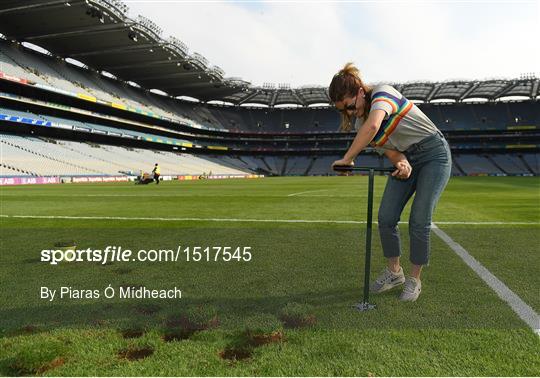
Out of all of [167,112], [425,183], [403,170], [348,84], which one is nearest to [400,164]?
[403,170]

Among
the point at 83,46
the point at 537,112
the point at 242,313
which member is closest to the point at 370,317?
the point at 242,313

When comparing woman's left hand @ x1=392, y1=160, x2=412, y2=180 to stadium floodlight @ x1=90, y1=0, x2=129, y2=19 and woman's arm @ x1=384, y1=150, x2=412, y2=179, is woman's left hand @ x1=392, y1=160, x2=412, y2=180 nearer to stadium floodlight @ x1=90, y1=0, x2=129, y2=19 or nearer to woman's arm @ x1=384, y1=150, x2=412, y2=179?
woman's arm @ x1=384, y1=150, x2=412, y2=179

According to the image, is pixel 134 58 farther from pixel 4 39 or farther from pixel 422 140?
pixel 422 140

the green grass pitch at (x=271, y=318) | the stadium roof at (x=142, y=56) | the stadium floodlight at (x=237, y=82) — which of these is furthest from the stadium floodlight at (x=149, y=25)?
the green grass pitch at (x=271, y=318)

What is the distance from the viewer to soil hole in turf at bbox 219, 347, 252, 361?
214 cm

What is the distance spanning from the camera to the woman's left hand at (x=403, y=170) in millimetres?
3084

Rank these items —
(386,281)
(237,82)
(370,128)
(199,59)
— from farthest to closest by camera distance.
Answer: (237,82) < (199,59) < (386,281) < (370,128)

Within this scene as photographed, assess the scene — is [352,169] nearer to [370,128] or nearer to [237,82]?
[370,128]

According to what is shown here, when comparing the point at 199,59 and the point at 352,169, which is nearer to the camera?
the point at 352,169

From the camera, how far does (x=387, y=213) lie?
3484 mm

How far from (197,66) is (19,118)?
28.2m

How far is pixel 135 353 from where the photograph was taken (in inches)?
86.5

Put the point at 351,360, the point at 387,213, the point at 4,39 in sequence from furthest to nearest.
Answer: the point at 4,39 → the point at 387,213 → the point at 351,360

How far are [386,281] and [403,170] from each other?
1.13 metres
